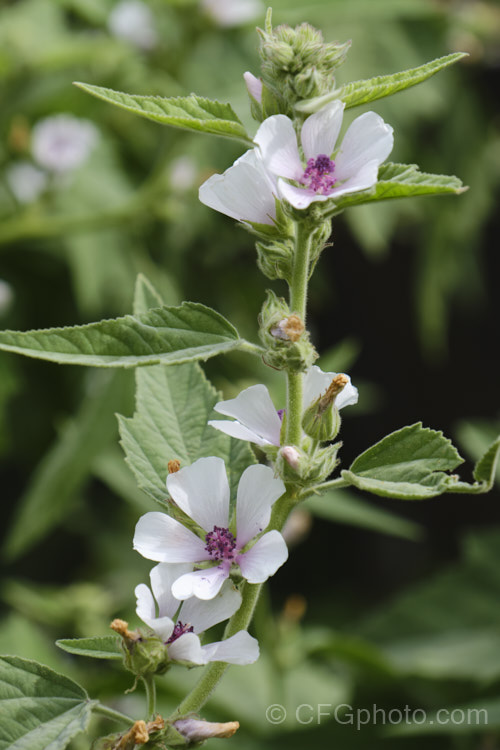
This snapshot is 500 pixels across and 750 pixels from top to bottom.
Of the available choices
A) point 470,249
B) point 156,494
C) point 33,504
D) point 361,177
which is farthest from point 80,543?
point 361,177

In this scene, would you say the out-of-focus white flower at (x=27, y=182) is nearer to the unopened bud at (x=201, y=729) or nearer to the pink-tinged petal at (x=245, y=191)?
the pink-tinged petal at (x=245, y=191)

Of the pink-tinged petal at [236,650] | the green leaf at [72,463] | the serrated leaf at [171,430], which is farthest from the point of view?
the green leaf at [72,463]

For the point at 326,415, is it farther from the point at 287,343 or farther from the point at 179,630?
the point at 179,630

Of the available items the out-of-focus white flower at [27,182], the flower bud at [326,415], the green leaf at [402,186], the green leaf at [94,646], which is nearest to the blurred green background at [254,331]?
the out-of-focus white flower at [27,182]

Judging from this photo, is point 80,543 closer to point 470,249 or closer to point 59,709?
point 470,249

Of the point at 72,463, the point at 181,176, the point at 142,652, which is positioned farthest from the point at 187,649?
the point at 181,176

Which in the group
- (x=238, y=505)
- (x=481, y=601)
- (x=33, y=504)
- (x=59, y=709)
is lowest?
(x=59, y=709)
